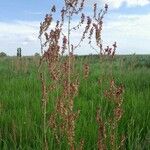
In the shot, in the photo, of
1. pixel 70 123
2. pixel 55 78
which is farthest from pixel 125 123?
pixel 70 123

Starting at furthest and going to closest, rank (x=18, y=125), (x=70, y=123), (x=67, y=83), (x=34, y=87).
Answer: (x=34, y=87)
(x=18, y=125)
(x=67, y=83)
(x=70, y=123)

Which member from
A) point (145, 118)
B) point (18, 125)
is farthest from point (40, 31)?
point (145, 118)

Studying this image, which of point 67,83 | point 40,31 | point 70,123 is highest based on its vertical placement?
point 40,31

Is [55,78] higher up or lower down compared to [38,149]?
higher up

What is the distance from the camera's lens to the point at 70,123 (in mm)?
2086

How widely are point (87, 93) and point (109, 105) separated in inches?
44.4

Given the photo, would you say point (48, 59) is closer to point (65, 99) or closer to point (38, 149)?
point (65, 99)

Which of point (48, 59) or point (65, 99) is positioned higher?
point (48, 59)

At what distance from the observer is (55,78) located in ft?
8.39

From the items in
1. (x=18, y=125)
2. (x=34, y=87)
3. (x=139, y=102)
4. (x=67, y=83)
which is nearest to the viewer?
(x=67, y=83)

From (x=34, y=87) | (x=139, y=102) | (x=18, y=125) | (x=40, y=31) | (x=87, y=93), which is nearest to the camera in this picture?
(x=40, y=31)

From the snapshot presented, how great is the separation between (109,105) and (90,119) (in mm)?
729

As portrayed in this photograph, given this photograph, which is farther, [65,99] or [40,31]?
[40,31]

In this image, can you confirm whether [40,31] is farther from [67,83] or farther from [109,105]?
[109,105]
